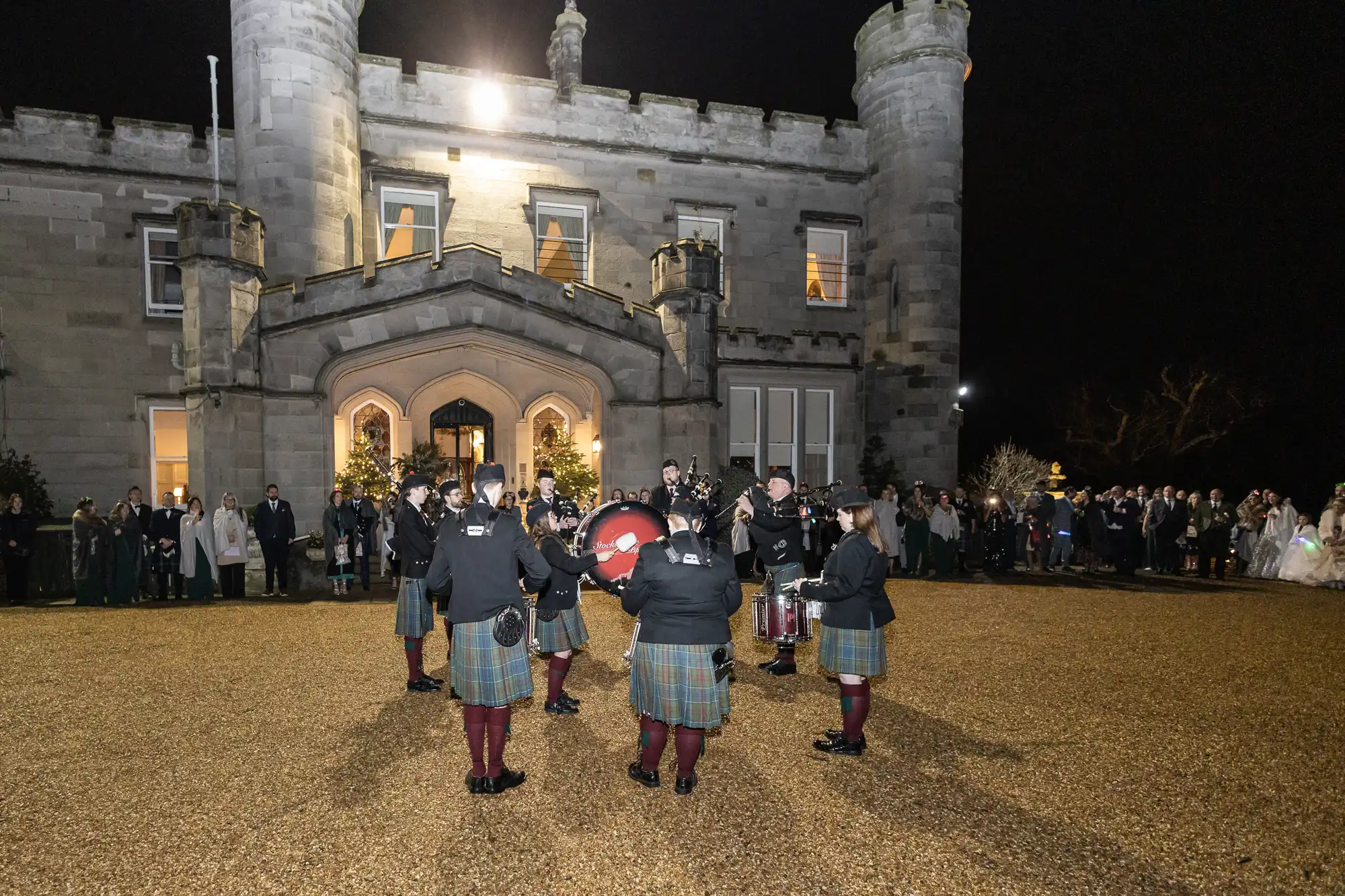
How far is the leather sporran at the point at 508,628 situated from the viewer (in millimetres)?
4500

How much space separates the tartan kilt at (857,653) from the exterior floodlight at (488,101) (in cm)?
1730

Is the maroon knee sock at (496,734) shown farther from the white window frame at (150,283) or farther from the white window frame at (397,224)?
the white window frame at (150,283)

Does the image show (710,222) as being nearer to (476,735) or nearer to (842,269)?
(842,269)

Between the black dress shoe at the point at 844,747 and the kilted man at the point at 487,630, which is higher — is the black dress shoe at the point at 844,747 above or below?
below

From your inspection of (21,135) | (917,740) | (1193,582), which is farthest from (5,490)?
(1193,582)

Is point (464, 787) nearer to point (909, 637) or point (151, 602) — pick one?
point (909, 637)

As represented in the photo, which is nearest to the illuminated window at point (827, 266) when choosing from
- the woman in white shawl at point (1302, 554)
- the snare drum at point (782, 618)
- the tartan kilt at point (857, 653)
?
the woman in white shawl at point (1302, 554)

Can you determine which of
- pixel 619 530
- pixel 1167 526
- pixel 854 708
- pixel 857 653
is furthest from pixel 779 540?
pixel 1167 526

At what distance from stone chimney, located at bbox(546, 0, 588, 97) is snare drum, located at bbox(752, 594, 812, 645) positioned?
55.4 feet

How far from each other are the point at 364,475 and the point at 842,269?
14.1 m

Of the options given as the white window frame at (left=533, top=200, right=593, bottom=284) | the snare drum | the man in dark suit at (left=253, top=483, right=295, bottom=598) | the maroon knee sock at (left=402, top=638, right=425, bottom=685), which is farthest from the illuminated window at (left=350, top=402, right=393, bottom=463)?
the snare drum

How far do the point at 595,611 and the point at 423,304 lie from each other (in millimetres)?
7077

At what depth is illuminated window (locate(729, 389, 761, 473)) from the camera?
19.0 m

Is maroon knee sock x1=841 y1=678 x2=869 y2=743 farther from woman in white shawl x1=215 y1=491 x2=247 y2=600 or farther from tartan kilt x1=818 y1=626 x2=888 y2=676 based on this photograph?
woman in white shawl x1=215 y1=491 x2=247 y2=600
